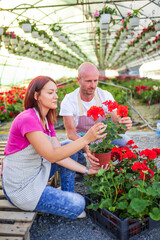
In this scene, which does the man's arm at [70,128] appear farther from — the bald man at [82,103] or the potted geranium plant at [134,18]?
the potted geranium plant at [134,18]

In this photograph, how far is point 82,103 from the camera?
2709 millimetres

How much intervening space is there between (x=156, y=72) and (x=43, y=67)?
1242 cm

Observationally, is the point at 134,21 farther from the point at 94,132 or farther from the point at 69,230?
the point at 69,230

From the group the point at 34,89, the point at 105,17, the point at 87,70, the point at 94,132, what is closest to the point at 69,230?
the point at 94,132

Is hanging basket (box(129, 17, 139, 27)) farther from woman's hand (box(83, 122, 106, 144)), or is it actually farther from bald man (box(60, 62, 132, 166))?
woman's hand (box(83, 122, 106, 144))

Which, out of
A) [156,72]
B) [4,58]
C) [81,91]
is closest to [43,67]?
[4,58]

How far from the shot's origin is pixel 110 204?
1.68 m

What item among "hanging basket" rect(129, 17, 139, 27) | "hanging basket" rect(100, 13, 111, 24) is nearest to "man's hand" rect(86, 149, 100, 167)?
"hanging basket" rect(100, 13, 111, 24)

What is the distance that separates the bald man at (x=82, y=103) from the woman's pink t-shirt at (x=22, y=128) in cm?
89

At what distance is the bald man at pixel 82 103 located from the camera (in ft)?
8.07

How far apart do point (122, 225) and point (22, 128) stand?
0.97 metres

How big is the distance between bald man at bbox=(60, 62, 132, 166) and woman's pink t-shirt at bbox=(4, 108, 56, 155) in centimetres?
89

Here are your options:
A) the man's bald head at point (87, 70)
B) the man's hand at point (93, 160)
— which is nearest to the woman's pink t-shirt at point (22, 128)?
the man's hand at point (93, 160)

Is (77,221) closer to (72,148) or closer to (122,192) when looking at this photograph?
(122,192)
